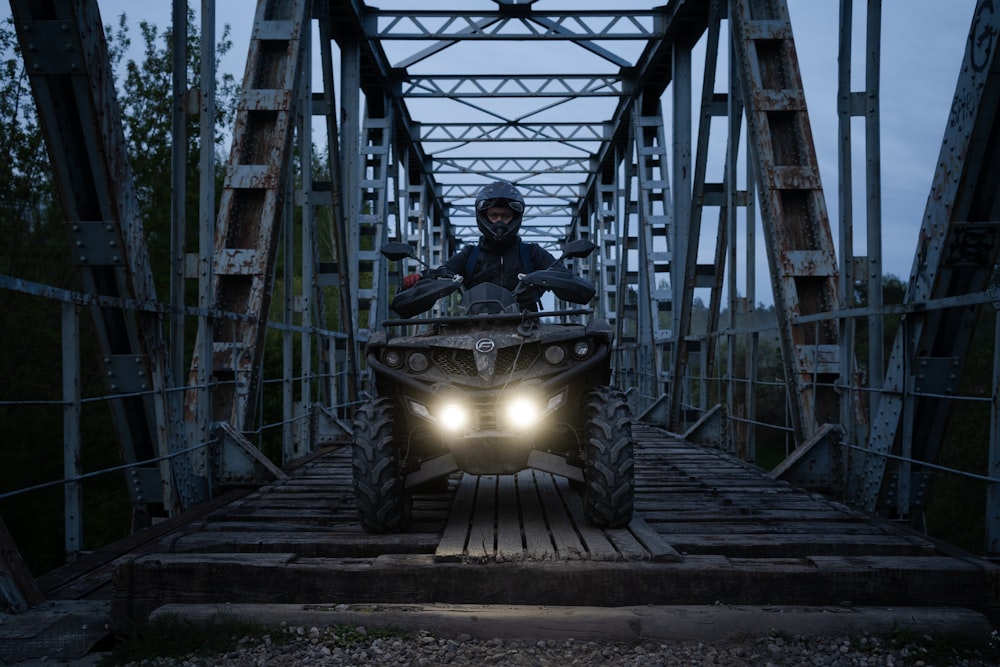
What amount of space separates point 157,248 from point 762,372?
25111 millimetres

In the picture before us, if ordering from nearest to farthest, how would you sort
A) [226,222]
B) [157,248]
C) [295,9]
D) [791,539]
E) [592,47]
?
[791,539], [226,222], [295,9], [592,47], [157,248]

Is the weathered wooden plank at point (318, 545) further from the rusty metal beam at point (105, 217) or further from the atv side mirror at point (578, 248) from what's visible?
the atv side mirror at point (578, 248)

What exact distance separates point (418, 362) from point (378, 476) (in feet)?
1.89

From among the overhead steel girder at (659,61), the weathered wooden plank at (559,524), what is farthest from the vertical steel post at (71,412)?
the overhead steel girder at (659,61)

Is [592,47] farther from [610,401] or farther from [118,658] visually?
[118,658]

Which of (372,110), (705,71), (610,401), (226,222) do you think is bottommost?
(610,401)

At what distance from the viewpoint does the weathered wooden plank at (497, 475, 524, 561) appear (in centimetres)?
362

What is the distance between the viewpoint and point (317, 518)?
4688 mm

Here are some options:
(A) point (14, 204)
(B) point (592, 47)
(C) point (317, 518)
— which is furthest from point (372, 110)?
(C) point (317, 518)

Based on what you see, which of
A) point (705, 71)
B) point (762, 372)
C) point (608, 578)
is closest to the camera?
point (608, 578)

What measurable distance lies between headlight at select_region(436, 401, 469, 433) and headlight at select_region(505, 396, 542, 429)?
20cm

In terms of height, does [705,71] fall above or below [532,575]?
above

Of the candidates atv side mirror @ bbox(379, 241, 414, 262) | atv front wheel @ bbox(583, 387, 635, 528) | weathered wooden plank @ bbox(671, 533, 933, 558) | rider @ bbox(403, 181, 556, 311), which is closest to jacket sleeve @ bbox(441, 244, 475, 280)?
rider @ bbox(403, 181, 556, 311)

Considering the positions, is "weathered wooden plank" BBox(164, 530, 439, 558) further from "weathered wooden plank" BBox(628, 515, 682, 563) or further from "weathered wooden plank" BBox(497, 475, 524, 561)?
"weathered wooden plank" BBox(628, 515, 682, 563)
